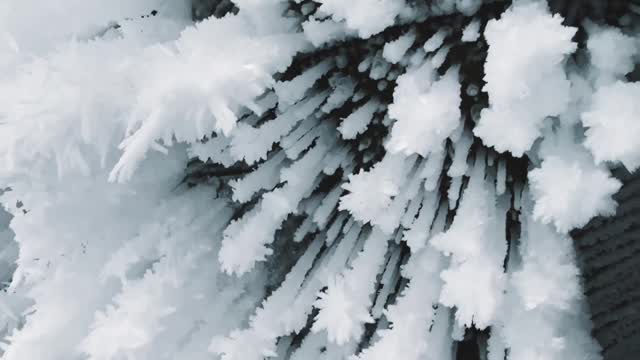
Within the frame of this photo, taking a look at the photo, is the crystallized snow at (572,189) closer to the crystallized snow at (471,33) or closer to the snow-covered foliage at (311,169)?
the snow-covered foliage at (311,169)

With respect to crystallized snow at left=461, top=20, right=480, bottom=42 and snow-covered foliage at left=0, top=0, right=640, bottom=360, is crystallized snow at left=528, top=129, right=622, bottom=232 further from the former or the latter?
crystallized snow at left=461, top=20, right=480, bottom=42

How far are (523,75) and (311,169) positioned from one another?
0.30m

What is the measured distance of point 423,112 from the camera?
2.37 ft

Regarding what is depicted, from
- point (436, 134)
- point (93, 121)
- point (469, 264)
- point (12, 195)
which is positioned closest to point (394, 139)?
point (436, 134)

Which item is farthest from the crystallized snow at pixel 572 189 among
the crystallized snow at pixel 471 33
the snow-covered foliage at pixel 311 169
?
the crystallized snow at pixel 471 33

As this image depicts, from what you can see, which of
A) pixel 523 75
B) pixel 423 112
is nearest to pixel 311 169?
pixel 423 112

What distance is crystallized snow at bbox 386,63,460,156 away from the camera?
2.34ft

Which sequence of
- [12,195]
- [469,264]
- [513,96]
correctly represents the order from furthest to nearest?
1. [12,195]
2. [469,264]
3. [513,96]

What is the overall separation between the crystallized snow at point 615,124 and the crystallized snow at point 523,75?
32 mm

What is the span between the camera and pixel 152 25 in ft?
2.85

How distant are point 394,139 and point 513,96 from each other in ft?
0.40

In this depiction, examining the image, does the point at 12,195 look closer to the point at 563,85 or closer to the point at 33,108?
the point at 33,108

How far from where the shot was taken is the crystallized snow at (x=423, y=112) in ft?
2.34

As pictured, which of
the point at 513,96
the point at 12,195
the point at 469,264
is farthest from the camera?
the point at 12,195
